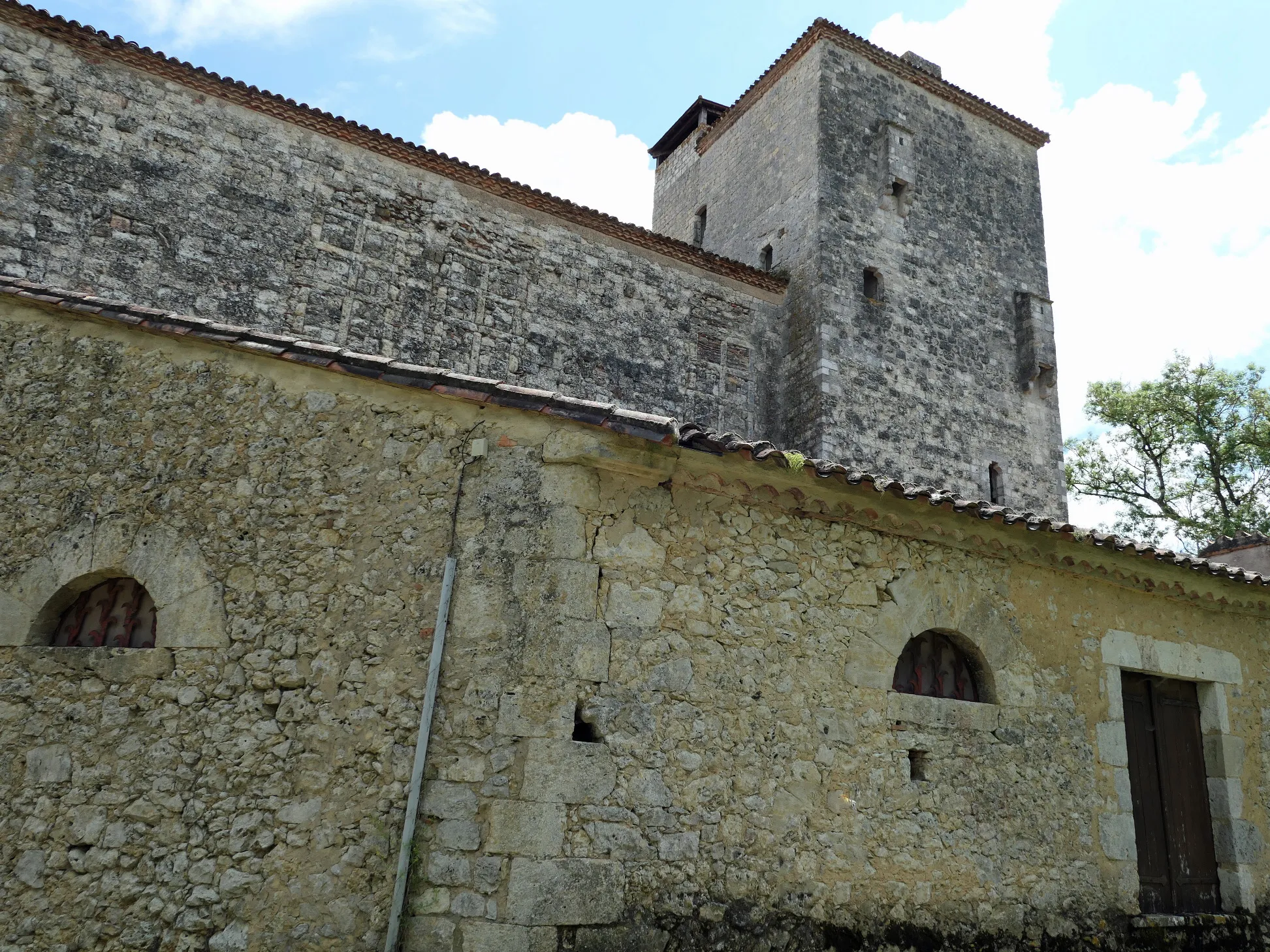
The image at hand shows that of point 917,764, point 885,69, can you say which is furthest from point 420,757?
point 885,69

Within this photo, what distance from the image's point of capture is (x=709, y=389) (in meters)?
13.4

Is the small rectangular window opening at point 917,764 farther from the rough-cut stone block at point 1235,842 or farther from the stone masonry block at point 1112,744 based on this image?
the rough-cut stone block at point 1235,842

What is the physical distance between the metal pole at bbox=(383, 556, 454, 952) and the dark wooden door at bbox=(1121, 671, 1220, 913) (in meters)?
5.20

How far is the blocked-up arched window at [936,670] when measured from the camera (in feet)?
19.5

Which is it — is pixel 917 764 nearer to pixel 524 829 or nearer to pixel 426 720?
pixel 524 829

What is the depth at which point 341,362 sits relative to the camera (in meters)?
5.00

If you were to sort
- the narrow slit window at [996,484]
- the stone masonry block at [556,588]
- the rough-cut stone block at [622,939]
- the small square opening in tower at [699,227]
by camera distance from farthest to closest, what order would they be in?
the small square opening in tower at [699,227], the narrow slit window at [996,484], the stone masonry block at [556,588], the rough-cut stone block at [622,939]

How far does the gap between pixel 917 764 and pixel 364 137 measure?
986cm

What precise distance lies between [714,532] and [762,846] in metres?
1.70

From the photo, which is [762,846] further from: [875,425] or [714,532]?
[875,425]

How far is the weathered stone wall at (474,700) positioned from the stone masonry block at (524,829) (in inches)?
0.5

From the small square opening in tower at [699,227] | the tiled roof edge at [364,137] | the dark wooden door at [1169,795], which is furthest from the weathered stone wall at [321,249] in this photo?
the dark wooden door at [1169,795]

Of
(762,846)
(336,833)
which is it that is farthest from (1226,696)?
(336,833)

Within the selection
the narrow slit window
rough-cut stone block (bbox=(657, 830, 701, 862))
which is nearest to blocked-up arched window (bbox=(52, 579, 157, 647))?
rough-cut stone block (bbox=(657, 830, 701, 862))
